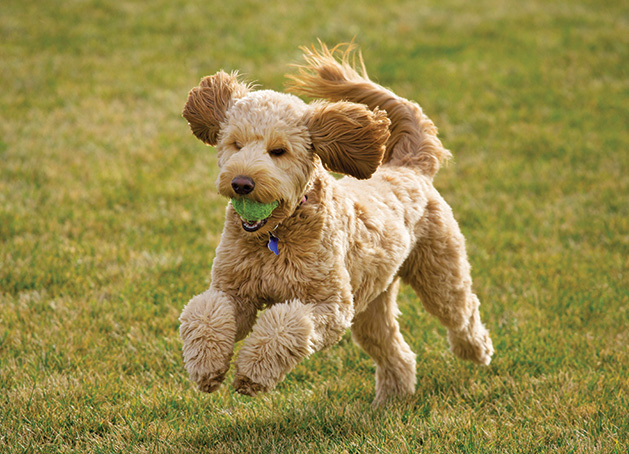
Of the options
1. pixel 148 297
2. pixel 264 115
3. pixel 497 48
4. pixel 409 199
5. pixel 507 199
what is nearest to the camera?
pixel 264 115

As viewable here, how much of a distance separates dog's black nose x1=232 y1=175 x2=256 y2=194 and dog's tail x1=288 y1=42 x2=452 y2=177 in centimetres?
148

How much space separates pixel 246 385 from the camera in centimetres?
324

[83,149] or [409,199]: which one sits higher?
[409,199]

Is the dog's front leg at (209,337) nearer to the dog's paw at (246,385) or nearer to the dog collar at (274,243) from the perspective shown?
the dog's paw at (246,385)

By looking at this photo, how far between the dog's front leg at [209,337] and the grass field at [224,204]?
3.18ft

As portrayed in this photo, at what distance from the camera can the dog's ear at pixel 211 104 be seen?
3555 millimetres

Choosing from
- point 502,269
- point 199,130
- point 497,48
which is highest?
point 199,130

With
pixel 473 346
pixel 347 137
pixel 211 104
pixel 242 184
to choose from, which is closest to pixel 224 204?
pixel 473 346

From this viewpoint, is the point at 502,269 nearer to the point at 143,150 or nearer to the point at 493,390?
the point at 493,390

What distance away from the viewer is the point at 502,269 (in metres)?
6.79

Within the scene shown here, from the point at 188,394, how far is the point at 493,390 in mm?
2058

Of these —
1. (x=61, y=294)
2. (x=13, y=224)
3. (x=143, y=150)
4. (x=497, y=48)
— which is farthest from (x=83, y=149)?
(x=497, y=48)

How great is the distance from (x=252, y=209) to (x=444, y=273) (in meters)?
1.83

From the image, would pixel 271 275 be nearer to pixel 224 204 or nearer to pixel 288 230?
pixel 288 230
